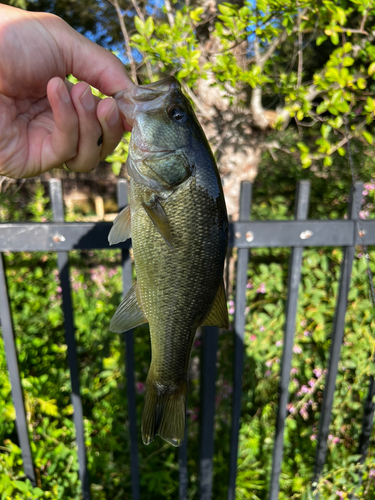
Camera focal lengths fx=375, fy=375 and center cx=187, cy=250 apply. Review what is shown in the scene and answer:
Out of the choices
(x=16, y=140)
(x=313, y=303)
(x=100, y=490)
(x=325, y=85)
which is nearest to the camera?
(x=16, y=140)

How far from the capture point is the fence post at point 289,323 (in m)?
2.04

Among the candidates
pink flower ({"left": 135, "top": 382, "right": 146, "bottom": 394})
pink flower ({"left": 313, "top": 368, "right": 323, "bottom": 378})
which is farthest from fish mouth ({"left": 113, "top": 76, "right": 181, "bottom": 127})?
pink flower ({"left": 313, "top": 368, "right": 323, "bottom": 378})

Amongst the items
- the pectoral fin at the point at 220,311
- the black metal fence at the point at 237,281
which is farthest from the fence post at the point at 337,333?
the pectoral fin at the point at 220,311

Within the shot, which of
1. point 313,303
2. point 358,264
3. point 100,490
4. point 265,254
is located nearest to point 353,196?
point 358,264

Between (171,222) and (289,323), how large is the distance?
4.25 feet

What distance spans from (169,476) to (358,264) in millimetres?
2150

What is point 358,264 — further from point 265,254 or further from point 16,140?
point 16,140

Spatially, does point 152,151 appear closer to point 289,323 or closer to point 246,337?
point 289,323

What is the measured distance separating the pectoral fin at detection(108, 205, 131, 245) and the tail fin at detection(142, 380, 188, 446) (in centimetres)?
55

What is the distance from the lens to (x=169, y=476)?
2.83m

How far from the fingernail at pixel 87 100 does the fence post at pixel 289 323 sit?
120 cm

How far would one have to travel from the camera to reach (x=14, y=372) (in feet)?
6.77

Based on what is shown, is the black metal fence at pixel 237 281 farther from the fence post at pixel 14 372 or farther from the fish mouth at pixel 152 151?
the fish mouth at pixel 152 151

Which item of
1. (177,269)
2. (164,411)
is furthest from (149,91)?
(164,411)
